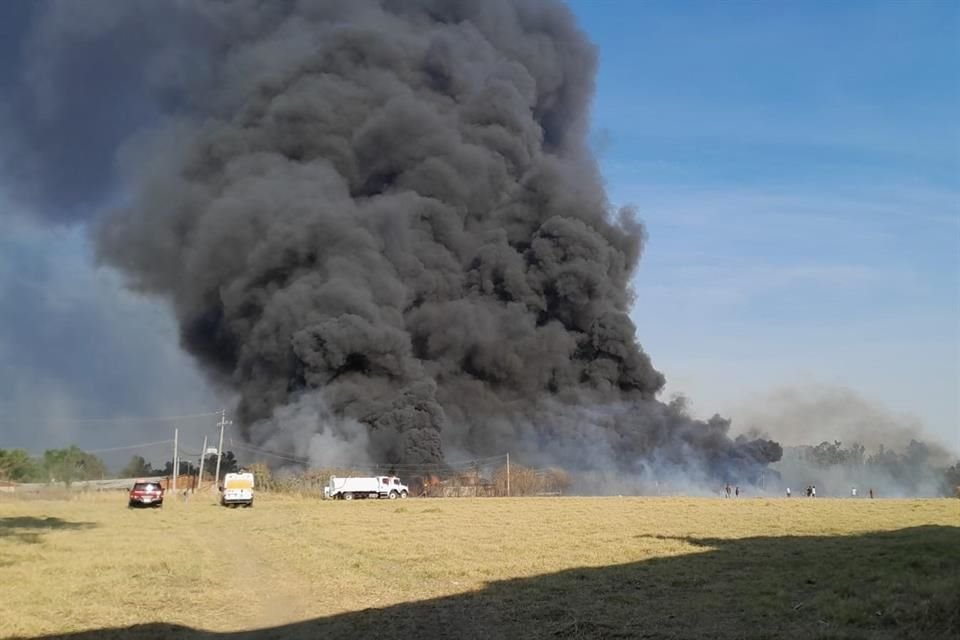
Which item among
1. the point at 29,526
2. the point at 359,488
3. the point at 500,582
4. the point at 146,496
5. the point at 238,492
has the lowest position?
the point at 500,582

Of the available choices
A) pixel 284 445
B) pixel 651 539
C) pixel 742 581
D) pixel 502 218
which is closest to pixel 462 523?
pixel 651 539

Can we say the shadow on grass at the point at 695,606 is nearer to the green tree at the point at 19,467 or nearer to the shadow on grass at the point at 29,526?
the shadow on grass at the point at 29,526

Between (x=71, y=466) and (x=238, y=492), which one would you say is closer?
(x=238, y=492)

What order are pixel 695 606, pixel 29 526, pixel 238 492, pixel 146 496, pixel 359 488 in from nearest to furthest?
pixel 695 606 → pixel 29 526 → pixel 146 496 → pixel 238 492 → pixel 359 488

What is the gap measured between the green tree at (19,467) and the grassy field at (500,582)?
2767 inches

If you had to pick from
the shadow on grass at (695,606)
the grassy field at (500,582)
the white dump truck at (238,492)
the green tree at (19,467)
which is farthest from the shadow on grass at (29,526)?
the green tree at (19,467)

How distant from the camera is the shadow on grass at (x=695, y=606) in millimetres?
9328

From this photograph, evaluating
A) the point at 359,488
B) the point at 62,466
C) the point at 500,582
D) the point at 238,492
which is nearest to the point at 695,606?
the point at 500,582

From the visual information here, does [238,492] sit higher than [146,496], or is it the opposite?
[238,492]

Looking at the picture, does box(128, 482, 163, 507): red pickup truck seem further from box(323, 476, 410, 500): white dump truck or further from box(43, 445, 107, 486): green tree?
box(43, 445, 107, 486): green tree

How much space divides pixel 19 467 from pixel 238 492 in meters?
54.7

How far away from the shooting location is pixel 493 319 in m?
77.1

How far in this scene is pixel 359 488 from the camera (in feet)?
193

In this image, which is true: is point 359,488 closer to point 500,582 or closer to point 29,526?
point 29,526
